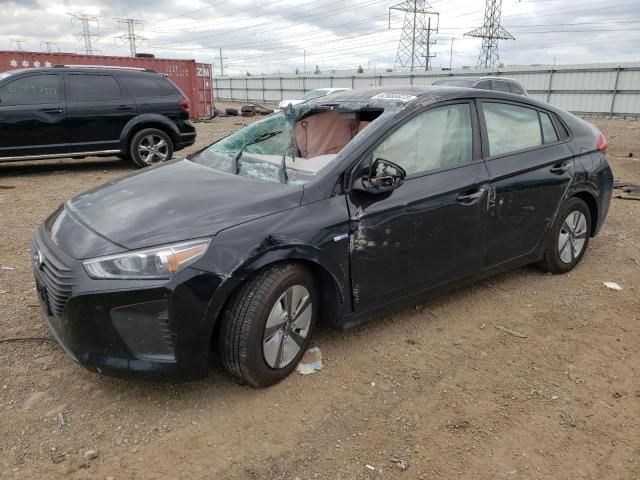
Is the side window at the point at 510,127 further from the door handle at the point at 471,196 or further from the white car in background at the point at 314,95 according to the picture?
the white car in background at the point at 314,95

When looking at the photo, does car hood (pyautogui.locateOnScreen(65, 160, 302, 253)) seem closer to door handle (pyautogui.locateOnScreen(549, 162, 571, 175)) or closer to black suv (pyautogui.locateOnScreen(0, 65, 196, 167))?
door handle (pyautogui.locateOnScreen(549, 162, 571, 175))

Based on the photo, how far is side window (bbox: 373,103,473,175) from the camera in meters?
3.36

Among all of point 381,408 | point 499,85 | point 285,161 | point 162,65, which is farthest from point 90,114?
point 162,65

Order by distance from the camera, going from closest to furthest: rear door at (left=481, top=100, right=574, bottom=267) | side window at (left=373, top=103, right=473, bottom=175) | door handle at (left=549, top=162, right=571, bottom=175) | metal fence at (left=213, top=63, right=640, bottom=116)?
side window at (left=373, top=103, right=473, bottom=175) → rear door at (left=481, top=100, right=574, bottom=267) → door handle at (left=549, top=162, right=571, bottom=175) → metal fence at (left=213, top=63, right=640, bottom=116)

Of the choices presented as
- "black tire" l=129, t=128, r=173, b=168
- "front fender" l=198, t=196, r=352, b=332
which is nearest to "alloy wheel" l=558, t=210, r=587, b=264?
"front fender" l=198, t=196, r=352, b=332

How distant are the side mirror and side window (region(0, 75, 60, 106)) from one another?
7.35m

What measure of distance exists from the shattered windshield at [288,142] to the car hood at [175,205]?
0.23 metres

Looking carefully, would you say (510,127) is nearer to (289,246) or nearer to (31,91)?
(289,246)

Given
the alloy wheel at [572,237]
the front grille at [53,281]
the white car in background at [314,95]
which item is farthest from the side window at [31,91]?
the alloy wheel at [572,237]

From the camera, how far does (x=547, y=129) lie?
4.40 metres

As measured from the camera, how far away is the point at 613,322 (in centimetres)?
386

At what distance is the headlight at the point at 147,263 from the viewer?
2.53 metres

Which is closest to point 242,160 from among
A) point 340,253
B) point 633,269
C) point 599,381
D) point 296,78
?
point 340,253

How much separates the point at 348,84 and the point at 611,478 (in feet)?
113
